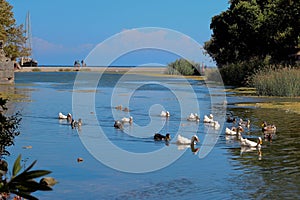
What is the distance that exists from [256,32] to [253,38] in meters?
1.76

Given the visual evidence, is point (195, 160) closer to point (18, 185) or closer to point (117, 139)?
point (117, 139)

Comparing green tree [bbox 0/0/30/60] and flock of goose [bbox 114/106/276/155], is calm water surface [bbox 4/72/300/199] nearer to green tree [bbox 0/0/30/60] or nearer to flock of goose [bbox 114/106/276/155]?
flock of goose [bbox 114/106/276/155]

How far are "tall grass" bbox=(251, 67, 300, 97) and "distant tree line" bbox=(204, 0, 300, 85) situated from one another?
373 inches

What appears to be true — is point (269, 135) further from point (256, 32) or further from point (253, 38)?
point (253, 38)

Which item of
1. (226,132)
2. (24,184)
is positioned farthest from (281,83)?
(24,184)

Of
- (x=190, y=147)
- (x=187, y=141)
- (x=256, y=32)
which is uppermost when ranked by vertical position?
(x=256, y=32)

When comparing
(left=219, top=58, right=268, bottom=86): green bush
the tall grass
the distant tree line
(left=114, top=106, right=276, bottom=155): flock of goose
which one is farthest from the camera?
(left=219, top=58, right=268, bottom=86): green bush

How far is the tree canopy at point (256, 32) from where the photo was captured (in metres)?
44.1

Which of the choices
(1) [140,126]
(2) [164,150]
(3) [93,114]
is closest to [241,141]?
(2) [164,150]

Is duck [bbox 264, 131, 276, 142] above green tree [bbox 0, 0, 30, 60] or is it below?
below

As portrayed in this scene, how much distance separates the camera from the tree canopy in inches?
1737

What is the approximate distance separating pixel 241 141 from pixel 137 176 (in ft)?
12.9

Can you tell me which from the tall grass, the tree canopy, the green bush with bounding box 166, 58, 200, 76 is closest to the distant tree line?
the tree canopy

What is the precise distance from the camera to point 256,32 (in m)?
51.7
